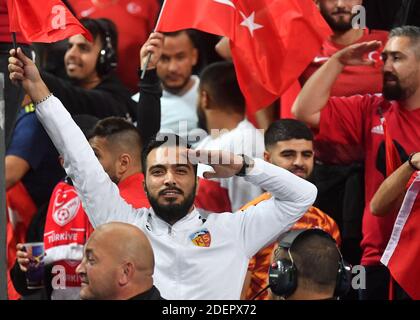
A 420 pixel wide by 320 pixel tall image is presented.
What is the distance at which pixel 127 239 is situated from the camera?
5.64 meters

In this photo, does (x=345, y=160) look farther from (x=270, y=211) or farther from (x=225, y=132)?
(x=270, y=211)

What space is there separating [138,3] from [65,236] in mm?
2644

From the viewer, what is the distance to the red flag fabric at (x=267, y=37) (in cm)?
708

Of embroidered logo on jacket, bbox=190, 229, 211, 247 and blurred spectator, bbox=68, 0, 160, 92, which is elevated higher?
blurred spectator, bbox=68, 0, 160, 92

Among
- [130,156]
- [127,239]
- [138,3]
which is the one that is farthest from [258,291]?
[138,3]

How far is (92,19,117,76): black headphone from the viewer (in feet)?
28.2

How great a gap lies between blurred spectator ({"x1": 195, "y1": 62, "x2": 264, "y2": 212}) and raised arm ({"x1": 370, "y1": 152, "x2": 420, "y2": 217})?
0.98 m

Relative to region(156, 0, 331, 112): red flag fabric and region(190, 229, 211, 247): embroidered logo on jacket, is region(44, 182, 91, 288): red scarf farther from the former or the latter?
region(156, 0, 331, 112): red flag fabric

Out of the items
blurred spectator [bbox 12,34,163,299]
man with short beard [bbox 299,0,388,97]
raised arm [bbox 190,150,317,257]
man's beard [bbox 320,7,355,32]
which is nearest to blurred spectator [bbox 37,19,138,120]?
blurred spectator [bbox 12,34,163,299]

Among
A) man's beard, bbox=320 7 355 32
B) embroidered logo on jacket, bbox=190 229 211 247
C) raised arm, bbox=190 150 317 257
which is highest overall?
man's beard, bbox=320 7 355 32

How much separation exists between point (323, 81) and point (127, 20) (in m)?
2.40

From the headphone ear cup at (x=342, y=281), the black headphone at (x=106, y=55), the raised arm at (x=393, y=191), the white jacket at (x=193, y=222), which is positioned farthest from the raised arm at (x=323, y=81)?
the headphone ear cup at (x=342, y=281)
